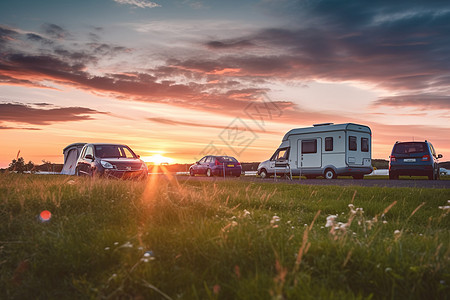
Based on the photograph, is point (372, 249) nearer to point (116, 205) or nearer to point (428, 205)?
point (116, 205)

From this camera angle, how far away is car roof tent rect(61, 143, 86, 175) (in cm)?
2517

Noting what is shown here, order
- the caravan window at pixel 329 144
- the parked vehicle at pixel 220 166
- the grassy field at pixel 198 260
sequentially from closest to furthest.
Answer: the grassy field at pixel 198 260 < the caravan window at pixel 329 144 < the parked vehicle at pixel 220 166

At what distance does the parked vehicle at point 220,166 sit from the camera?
26406 millimetres

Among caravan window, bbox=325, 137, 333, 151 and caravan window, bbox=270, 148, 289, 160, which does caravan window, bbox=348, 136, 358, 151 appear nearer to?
caravan window, bbox=325, 137, 333, 151

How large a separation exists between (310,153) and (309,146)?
43cm

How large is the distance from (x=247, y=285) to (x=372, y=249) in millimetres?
1575

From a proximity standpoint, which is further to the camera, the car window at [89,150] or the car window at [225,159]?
the car window at [225,159]

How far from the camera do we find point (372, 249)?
414 centimetres

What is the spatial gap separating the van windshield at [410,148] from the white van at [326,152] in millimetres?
2217

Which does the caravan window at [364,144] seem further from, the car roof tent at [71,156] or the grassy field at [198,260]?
the car roof tent at [71,156]

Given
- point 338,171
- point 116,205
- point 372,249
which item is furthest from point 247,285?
point 338,171

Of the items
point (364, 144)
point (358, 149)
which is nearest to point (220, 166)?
point (358, 149)

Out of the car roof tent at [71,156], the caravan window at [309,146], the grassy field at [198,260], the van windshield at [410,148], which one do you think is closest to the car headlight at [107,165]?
the grassy field at [198,260]

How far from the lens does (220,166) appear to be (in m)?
26.4
